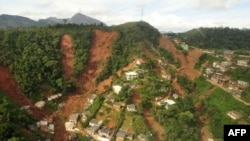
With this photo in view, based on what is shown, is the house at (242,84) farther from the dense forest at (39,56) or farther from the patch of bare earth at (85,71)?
the dense forest at (39,56)

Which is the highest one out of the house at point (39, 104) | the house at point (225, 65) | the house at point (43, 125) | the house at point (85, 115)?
the house at point (225, 65)

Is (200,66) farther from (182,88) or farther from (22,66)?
(22,66)

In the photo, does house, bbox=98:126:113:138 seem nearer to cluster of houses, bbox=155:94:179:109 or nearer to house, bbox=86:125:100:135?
house, bbox=86:125:100:135

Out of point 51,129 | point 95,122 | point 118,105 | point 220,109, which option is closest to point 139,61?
point 118,105

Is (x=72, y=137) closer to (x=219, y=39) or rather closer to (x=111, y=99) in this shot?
(x=111, y=99)

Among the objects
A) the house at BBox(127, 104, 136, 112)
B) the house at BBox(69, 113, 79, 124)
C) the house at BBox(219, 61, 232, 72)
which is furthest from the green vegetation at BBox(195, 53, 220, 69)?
the house at BBox(69, 113, 79, 124)

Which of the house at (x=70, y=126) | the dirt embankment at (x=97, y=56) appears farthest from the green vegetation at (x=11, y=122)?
the dirt embankment at (x=97, y=56)
